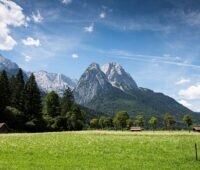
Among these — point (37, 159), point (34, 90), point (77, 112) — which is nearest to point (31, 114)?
point (34, 90)

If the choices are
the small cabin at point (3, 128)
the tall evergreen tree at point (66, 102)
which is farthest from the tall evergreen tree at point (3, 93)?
the tall evergreen tree at point (66, 102)

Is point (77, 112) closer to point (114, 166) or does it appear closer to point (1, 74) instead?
point (1, 74)

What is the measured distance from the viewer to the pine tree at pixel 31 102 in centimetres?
11946

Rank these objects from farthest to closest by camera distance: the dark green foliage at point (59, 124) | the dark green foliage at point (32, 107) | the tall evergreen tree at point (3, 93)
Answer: the dark green foliage at point (59, 124) → the dark green foliage at point (32, 107) → the tall evergreen tree at point (3, 93)

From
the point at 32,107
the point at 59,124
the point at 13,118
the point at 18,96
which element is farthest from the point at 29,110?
the point at 59,124

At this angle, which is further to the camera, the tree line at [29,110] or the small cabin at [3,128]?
the tree line at [29,110]

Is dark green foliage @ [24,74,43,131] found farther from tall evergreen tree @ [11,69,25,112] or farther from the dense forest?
tall evergreen tree @ [11,69,25,112]

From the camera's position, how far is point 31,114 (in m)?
120

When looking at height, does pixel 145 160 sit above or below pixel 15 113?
below

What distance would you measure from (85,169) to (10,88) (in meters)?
106

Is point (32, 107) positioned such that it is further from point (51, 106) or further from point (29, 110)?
point (51, 106)

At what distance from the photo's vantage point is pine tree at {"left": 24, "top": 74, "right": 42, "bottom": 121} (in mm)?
119456

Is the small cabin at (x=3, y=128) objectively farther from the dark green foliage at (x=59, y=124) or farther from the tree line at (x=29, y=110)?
the dark green foliage at (x=59, y=124)

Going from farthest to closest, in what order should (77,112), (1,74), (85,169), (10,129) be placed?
1. (77,112)
2. (1,74)
3. (10,129)
4. (85,169)
